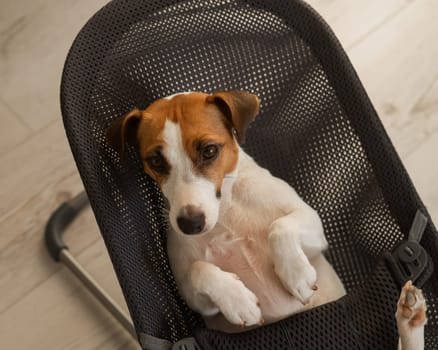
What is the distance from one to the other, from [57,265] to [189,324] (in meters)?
0.66

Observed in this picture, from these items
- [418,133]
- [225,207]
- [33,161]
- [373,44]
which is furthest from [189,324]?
[373,44]

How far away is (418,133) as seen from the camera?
198 centimetres

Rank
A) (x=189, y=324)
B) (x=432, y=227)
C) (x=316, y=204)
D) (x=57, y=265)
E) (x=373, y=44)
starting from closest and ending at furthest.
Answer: (x=432, y=227)
(x=189, y=324)
(x=316, y=204)
(x=57, y=265)
(x=373, y=44)

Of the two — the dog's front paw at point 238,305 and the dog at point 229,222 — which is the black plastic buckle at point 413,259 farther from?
the dog's front paw at point 238,305

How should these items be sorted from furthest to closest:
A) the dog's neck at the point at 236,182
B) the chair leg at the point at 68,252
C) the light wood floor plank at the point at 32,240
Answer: the light wood floor plank at the point at 32,240 → the chair leg at the point at 68,252 → the dog's neck at the point at 236,182

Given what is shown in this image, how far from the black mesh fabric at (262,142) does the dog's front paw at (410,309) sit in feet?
0.14

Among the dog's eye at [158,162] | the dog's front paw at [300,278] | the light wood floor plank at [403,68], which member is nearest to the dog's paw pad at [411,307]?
the dog's front paw at [300,278]

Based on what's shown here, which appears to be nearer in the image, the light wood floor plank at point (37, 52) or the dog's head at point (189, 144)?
the dog's head at point (189, 144)

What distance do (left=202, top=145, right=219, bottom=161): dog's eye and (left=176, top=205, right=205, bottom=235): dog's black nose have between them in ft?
0.34

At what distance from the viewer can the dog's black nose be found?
47.6 inches

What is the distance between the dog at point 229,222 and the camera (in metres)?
1.24

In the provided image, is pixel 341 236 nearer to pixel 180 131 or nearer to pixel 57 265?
pixel 180 131

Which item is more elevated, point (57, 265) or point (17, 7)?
point (17, 7)

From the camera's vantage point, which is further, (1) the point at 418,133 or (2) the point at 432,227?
(1) the point at 418,133
